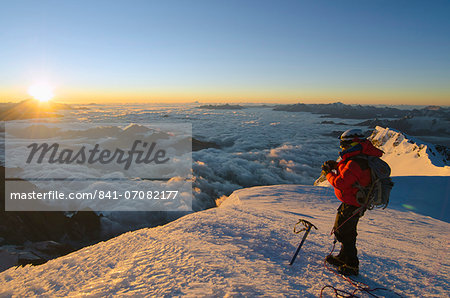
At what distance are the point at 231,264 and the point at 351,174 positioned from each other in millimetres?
1978

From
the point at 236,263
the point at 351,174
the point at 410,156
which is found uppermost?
the point at 351,174

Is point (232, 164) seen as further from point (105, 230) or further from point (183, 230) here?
point (183, 230)

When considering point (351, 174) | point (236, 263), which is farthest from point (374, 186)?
point (236, 263)

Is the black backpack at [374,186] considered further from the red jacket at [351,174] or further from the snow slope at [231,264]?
the snow slope at [231,264]

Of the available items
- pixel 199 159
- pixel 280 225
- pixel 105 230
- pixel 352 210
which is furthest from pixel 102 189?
pixel 352 210

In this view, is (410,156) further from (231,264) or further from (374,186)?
(231,264)

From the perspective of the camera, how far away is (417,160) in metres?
13.7

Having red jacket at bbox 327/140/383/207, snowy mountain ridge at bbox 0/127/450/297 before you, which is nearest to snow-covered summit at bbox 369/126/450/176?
snowy mountain ridge at bbox 0/127/450/297

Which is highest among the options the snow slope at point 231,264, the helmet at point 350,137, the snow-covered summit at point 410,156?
the helmet at point 350,137

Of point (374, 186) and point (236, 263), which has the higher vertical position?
point (374, 186)

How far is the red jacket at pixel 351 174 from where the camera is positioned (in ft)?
8.16

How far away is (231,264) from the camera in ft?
9.45

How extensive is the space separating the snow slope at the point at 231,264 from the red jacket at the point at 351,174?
1.10m

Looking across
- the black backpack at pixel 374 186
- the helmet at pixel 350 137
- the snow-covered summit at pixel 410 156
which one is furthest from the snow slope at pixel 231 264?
the snow-covered summit at pixel 410 156
